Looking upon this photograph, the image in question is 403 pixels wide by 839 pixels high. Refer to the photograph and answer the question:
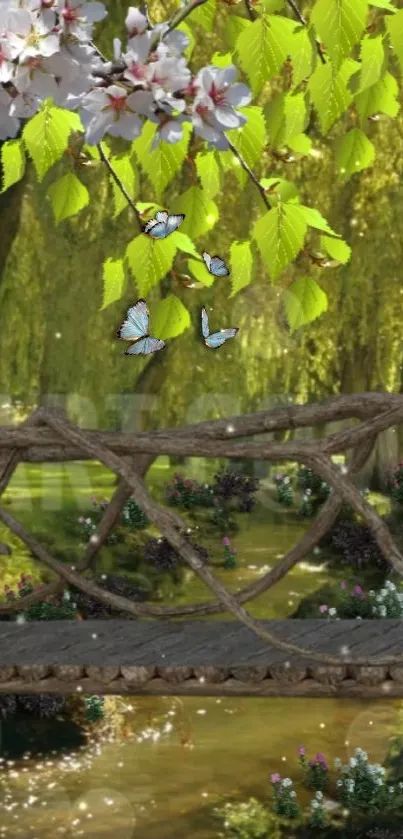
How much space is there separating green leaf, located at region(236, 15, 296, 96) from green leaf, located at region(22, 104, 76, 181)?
0.44m

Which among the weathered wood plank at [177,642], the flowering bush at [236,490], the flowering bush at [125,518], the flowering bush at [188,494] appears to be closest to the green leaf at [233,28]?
the weathered wood plank at [177,642]

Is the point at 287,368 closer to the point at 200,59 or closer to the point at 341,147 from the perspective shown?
the point at 200,59

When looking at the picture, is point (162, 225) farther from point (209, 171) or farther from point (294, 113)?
point (294, 113)

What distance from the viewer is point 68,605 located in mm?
10398

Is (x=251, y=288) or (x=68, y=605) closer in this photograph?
(x=68, y=605)

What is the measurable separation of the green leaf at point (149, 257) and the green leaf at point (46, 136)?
299 millimetres

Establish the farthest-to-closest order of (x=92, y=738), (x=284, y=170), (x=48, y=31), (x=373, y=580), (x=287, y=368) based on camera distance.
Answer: (x=287, y=368)
(x=373, y=580)
(x=284, y=170)
(x=92, y=738)
(x=48, y=31)

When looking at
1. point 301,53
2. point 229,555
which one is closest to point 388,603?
point 229,555

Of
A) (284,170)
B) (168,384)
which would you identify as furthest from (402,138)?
(168,384)

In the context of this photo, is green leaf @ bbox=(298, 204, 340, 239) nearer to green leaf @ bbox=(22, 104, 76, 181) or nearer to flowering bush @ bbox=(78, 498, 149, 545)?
green leaf @ bbox=(22, 104, 76, 181)

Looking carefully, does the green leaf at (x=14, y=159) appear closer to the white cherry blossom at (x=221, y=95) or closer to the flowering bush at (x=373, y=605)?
the white cherry blossom at (x=221, y=95)

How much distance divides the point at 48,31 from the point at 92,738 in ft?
25.4

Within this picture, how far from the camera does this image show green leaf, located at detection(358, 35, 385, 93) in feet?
10.1

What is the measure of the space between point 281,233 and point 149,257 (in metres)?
0.33
